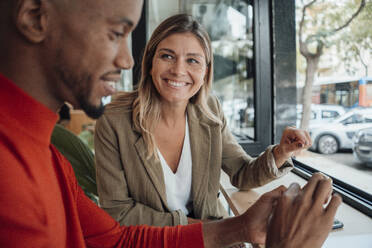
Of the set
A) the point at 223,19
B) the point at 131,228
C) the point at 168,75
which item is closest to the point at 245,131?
the point at 223,19

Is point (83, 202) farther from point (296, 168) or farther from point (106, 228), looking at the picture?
point (296, 168)

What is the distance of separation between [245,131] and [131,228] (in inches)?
72.4

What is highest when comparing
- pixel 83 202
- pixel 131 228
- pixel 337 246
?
pixel 83 202

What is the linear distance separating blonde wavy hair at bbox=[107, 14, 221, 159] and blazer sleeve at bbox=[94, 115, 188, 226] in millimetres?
129

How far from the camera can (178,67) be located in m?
1.23

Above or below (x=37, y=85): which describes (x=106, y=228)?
below

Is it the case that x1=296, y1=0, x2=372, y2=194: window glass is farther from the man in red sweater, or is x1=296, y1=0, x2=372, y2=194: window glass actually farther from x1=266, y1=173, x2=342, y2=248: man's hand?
the man in red sweater

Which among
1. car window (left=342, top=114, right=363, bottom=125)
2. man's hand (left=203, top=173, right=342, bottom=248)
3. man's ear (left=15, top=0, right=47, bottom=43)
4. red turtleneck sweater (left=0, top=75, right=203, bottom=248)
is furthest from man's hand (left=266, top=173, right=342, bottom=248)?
car window (left=342, top=114, right=363, bottom=125)

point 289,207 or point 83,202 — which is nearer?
point 289,207

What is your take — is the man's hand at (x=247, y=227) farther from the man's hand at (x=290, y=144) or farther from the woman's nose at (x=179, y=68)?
the woman's nose at (x=179, y=68)

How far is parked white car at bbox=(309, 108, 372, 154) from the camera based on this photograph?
4.17 feet

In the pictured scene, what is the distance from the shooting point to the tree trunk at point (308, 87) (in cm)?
165

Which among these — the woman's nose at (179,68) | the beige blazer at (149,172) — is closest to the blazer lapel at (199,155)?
the beige blazer at (149,172)

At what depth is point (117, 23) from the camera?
1.28 feet
